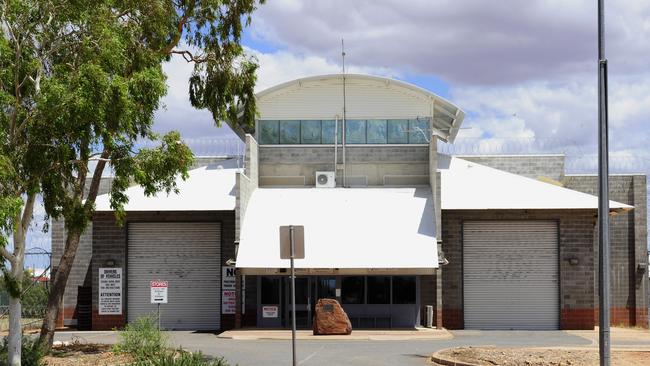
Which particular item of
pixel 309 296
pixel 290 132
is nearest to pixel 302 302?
pixel 309 296

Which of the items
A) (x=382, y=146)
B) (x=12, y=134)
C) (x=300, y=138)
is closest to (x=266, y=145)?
(x=300, y=138)

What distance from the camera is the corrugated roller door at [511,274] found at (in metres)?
35.2

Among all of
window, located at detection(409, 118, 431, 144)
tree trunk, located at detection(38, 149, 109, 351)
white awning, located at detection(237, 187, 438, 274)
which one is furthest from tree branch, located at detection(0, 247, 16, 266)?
window, located at detection(409, 118, 431, 144)

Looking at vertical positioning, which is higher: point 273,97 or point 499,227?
point 273,97

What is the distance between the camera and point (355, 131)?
1505 inches

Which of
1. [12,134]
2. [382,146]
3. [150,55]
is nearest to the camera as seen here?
[12,134]

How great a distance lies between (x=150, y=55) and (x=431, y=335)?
563 inches

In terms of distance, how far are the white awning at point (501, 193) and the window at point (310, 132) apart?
17.3 ft

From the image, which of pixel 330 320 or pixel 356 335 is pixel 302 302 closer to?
pixel 330 320

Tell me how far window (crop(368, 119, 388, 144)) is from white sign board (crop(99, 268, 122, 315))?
36.4ft

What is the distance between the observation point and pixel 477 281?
3547 centimetres

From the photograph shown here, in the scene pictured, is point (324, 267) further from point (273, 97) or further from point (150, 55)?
point (150, 55)

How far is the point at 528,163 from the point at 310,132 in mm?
9484

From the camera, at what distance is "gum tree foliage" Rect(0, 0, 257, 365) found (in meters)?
17.7
